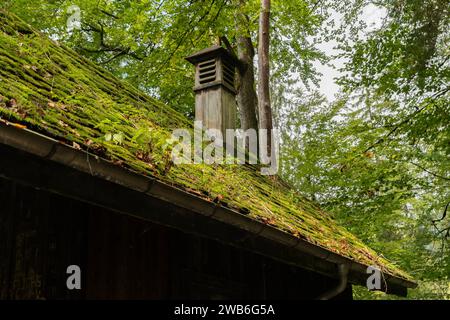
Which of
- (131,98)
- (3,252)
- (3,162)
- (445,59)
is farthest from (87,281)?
(445,59)

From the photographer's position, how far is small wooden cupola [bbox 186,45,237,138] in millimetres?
8453

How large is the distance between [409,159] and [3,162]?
31.7ft

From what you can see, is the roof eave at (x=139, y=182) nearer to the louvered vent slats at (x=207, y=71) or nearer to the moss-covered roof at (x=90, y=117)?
the moss-covered roof at (x=90, y=117)

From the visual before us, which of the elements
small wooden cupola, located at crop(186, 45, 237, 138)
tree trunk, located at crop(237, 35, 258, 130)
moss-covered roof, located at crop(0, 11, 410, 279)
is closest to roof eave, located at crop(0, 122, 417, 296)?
moss-covered roof, located at crop(0, 11, 410, 279)

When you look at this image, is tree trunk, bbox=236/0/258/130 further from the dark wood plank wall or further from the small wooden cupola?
the dark wood plank wall

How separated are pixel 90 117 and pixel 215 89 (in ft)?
15.7

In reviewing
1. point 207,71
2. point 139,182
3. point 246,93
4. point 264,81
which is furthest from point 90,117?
point 246,93

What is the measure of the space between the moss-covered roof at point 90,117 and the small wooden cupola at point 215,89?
1.95 meters

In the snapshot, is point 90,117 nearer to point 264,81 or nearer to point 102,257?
point 102,257

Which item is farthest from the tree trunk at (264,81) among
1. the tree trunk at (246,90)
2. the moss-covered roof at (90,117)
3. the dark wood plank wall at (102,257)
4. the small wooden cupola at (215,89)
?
the dark wood plank wall at (102,257)

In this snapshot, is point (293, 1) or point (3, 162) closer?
point (3, 162)

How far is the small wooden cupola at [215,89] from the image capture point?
8453mm

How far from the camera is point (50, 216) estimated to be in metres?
3.36

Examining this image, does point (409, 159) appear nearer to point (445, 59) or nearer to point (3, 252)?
point (445, 59)
